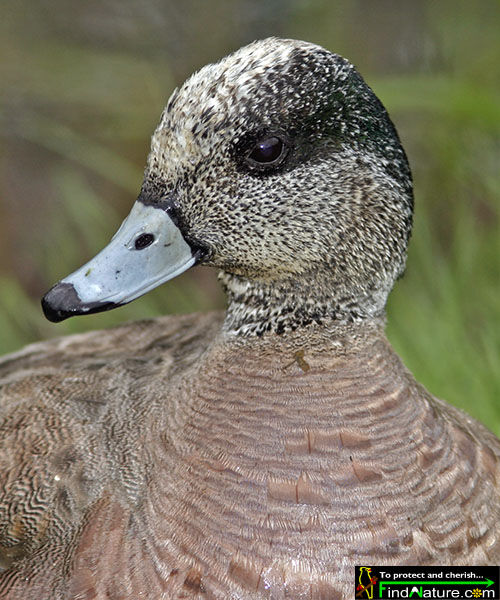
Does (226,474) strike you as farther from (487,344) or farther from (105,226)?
(105,226)

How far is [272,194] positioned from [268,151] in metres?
0.08

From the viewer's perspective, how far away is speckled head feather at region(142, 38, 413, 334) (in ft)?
5.15

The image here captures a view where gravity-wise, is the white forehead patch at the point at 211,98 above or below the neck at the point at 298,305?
above

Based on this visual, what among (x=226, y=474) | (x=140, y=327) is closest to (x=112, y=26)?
(x=140, y=327)

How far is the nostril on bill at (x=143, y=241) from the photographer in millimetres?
1601

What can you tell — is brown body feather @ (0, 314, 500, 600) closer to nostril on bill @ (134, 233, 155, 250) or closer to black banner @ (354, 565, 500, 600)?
black banner @ (354, 565, 500, 600)

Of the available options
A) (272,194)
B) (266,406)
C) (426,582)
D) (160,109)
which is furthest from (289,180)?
(160,109)

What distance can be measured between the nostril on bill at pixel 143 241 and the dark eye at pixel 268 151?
23cm

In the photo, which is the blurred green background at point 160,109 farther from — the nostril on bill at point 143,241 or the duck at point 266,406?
the nostril on bill at point 143,241

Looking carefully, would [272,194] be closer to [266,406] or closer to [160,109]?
[266,406]

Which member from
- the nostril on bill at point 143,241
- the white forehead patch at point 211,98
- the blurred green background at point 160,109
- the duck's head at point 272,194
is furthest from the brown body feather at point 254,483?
the blurred green background at point 160,109

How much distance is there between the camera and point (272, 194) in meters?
1.62

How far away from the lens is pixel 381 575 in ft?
5.17

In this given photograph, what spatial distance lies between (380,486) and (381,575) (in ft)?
0.51
